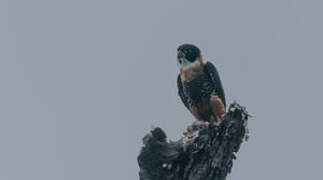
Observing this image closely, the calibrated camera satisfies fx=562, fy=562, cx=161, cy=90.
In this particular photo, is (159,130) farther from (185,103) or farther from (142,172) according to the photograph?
(185,103)

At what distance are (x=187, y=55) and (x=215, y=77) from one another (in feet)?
2.87

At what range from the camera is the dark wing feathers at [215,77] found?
13.2 m

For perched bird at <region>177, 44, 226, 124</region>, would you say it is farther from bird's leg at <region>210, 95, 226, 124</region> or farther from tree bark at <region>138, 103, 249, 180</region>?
tree bark at <region>138, 103, 249, 180</region>

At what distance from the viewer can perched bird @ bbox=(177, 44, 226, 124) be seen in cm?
1289

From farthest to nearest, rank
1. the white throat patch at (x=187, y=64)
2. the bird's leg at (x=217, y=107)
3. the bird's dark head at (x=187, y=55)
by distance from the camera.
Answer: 1. the white throat patch at (x=187, y=64)
2. the bird's dark head at (x=187, y=55)
3. the bird's leg at (x=217, y=107)

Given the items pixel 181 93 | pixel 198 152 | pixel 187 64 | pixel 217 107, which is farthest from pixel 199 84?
pixel 198 152

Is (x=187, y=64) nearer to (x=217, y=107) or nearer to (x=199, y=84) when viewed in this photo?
(x=199, y=84)

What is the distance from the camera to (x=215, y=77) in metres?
13.1

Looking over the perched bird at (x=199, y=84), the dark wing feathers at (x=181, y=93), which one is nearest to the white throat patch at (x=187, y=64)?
the perched bird at (x=199, y=84)

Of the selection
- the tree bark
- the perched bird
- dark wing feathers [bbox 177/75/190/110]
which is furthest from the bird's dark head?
the tree bark

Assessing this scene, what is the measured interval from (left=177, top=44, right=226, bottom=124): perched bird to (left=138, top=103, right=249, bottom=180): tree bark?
5.38 meters

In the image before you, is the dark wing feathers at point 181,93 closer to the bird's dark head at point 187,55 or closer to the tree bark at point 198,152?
the bird's dark head at point 187,55

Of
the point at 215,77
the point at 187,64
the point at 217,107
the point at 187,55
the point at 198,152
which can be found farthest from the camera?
the point at 215,77

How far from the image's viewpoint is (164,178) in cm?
713
